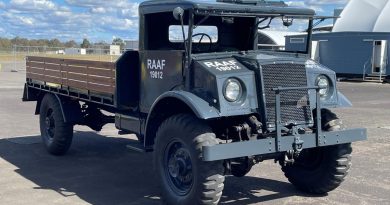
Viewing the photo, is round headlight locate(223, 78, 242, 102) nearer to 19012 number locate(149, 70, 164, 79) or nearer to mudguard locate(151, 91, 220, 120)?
mudguard locate(151, 91, 220, 120)

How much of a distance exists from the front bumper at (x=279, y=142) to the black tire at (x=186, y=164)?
0.25 m

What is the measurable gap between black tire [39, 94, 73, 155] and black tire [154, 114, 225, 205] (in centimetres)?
345

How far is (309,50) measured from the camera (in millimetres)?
7156

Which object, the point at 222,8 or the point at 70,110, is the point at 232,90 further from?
the point at 70,110

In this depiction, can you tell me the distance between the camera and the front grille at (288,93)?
598 centimetres

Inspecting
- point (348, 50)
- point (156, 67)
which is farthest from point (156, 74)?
point (348, 50)

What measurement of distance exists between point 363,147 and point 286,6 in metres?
4.47

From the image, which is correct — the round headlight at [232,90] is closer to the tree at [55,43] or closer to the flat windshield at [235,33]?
the flat windshield at [235,33]

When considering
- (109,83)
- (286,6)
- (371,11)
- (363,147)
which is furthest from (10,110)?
(371,11)

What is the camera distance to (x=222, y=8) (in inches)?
245

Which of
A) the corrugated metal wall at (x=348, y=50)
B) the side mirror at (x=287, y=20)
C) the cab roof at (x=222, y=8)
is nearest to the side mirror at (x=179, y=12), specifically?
the cab roof at (x=222, y=8)

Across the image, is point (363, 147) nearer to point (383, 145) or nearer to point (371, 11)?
point (383, 145)

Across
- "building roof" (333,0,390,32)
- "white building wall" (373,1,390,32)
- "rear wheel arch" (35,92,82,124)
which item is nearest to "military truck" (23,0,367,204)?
"rear wheel arch" (35,92,82,124)

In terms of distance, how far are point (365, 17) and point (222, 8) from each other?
1463 inches
